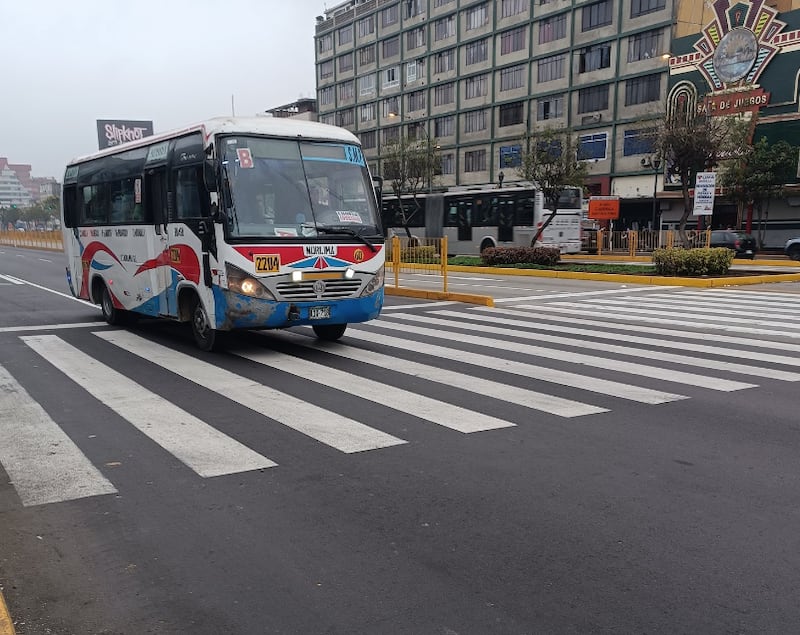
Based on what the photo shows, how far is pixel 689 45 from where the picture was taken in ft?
142

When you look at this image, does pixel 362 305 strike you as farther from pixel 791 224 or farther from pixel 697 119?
pixel 791 224

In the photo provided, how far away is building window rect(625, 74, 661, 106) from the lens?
4616cm

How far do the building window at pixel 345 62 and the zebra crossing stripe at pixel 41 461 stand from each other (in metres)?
75.1

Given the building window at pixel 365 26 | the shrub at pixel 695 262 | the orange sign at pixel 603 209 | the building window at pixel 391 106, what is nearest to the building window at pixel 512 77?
the building window at pixel 391 106

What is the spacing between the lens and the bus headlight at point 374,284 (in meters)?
9.76

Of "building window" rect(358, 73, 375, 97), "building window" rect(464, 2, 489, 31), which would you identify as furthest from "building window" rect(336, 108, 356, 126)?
"building window" rect(464, 2, 489, 31)

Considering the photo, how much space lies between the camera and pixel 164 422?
633cm

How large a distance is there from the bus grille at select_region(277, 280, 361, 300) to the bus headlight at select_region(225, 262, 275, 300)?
284 millimetres

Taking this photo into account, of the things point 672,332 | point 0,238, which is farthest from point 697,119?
point 0,238

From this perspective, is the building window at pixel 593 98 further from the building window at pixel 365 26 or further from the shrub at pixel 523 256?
the building window at pixel 365 26

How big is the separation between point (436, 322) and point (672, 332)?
405 cm

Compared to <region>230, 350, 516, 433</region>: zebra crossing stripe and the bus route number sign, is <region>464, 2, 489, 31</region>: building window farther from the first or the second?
<region>230, 350, 516, 433</region>: zebra crossing stripe

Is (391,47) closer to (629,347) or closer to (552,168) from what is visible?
(552,168)

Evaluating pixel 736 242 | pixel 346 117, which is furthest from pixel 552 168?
pixel 346 117
